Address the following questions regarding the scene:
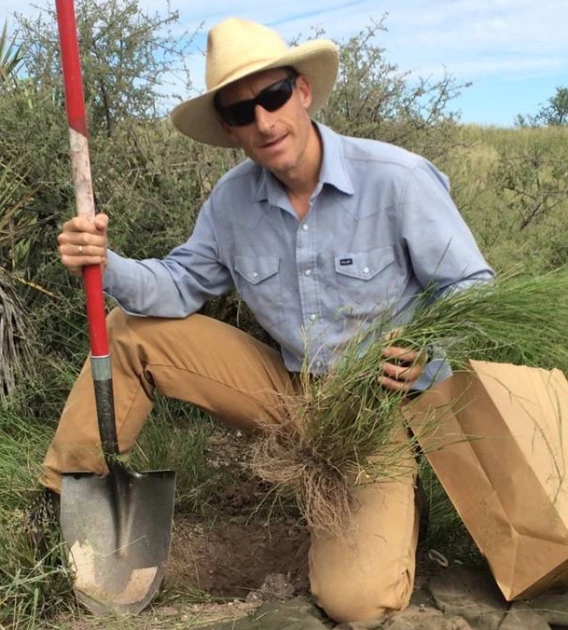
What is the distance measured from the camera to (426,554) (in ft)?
9.23

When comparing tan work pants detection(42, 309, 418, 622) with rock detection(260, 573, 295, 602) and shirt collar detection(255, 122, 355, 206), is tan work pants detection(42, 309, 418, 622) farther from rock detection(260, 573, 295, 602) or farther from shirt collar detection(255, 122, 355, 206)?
shirt collar detection(255, 122, 355, 206)

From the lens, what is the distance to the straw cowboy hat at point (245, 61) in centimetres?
246

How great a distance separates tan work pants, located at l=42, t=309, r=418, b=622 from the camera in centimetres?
245

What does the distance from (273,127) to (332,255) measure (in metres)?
0.48

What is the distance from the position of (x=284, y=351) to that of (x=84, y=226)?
0.88 meters

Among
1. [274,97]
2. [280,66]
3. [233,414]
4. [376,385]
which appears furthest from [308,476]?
[280,66]

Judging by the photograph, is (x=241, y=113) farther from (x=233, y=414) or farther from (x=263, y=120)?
(x=233, y=414)

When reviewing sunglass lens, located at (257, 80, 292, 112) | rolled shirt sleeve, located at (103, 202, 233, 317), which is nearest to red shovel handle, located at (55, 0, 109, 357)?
rolled shirt sleeve, located at (103, 202, 233, 317)

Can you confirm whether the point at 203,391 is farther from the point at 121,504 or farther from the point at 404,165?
the point at 404,165

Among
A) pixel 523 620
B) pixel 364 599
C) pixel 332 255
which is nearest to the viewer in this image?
pixel 523 620

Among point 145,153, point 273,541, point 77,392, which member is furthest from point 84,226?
point 145,153

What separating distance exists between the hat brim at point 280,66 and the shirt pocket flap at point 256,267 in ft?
1.54

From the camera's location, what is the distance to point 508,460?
2293 millimetres

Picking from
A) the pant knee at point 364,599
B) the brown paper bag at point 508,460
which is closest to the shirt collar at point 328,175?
the brown paper bag at point 508,460
